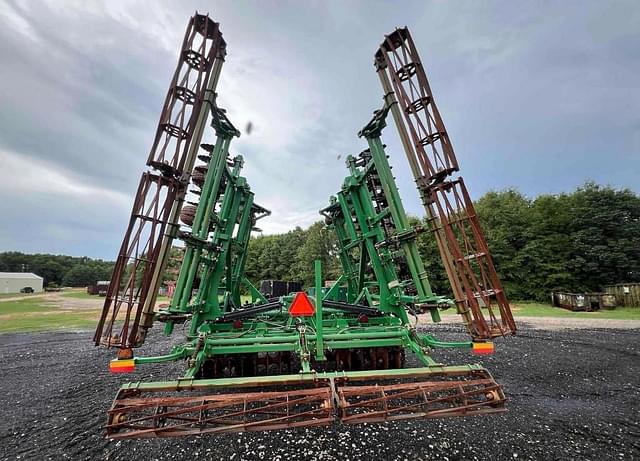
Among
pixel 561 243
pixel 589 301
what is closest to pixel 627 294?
pixel 589 301

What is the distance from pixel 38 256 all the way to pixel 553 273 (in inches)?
5468

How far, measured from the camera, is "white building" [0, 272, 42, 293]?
211 feet

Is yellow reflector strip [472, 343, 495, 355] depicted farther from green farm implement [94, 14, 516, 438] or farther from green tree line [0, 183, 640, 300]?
green tree line [0, 183, 640, 300]

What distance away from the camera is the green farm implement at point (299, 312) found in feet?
8.73

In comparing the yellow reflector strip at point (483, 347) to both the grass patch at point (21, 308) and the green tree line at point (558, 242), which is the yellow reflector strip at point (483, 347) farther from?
the grass patch at point (21, 308)

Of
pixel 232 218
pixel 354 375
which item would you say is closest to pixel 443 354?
pixel 354 375

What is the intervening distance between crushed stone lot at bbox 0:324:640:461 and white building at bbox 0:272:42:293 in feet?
279

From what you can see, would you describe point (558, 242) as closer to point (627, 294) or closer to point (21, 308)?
point (627, 294)

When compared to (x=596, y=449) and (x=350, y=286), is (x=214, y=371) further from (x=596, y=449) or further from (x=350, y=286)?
(x=596, y=449)

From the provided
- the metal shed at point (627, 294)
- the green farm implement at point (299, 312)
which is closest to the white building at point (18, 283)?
the green farm implement at point (299, 312)

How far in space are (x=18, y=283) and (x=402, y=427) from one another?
311ft

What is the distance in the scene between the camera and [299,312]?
3.60 m

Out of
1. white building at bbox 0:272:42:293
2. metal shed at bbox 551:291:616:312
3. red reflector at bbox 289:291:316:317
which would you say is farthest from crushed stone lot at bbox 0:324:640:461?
white building at bbox 0:272:42:293

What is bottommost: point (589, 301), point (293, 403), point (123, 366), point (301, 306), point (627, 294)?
point (293, 403)
